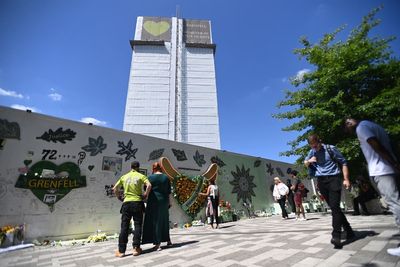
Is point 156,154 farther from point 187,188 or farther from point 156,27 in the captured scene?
point 156,27

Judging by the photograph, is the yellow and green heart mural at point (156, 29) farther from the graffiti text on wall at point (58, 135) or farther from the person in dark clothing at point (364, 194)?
the person in dark clothing at point (364, 194)

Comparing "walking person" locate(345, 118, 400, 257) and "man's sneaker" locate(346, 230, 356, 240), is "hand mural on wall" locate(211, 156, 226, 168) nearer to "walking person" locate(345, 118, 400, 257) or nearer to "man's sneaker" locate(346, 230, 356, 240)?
"man's sneaker" locate(346, 230, 356, 240)

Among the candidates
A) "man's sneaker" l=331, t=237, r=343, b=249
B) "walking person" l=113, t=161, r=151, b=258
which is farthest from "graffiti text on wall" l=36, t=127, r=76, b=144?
"man's sneaker" l=331, t=237, r=343, b=249

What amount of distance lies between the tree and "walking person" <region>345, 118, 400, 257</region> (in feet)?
16.9

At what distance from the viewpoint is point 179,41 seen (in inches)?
1907

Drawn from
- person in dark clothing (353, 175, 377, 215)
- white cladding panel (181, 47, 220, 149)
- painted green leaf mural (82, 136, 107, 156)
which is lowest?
person in dark clothing (353, 175, 377, 215)

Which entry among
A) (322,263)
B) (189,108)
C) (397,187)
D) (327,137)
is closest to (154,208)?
(322,263)

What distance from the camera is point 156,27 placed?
4916 cm

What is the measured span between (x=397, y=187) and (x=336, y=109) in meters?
6.20

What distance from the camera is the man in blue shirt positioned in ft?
10.4

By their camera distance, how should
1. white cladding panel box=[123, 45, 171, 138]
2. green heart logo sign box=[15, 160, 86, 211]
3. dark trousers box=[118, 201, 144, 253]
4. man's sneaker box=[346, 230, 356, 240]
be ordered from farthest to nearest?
white cladding panel box=[123, 45, 171, 138] → green heart logo sign box=[15, 160, 86, 211] → dark trousers box=[118, 201, 144, 253] → man's sneaker box=[346, 230, 356, 240]

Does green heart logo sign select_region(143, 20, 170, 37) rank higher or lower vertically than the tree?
higher

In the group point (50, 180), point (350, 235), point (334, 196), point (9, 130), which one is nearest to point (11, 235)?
point (50, 180)

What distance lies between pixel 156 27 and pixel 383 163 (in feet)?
177
